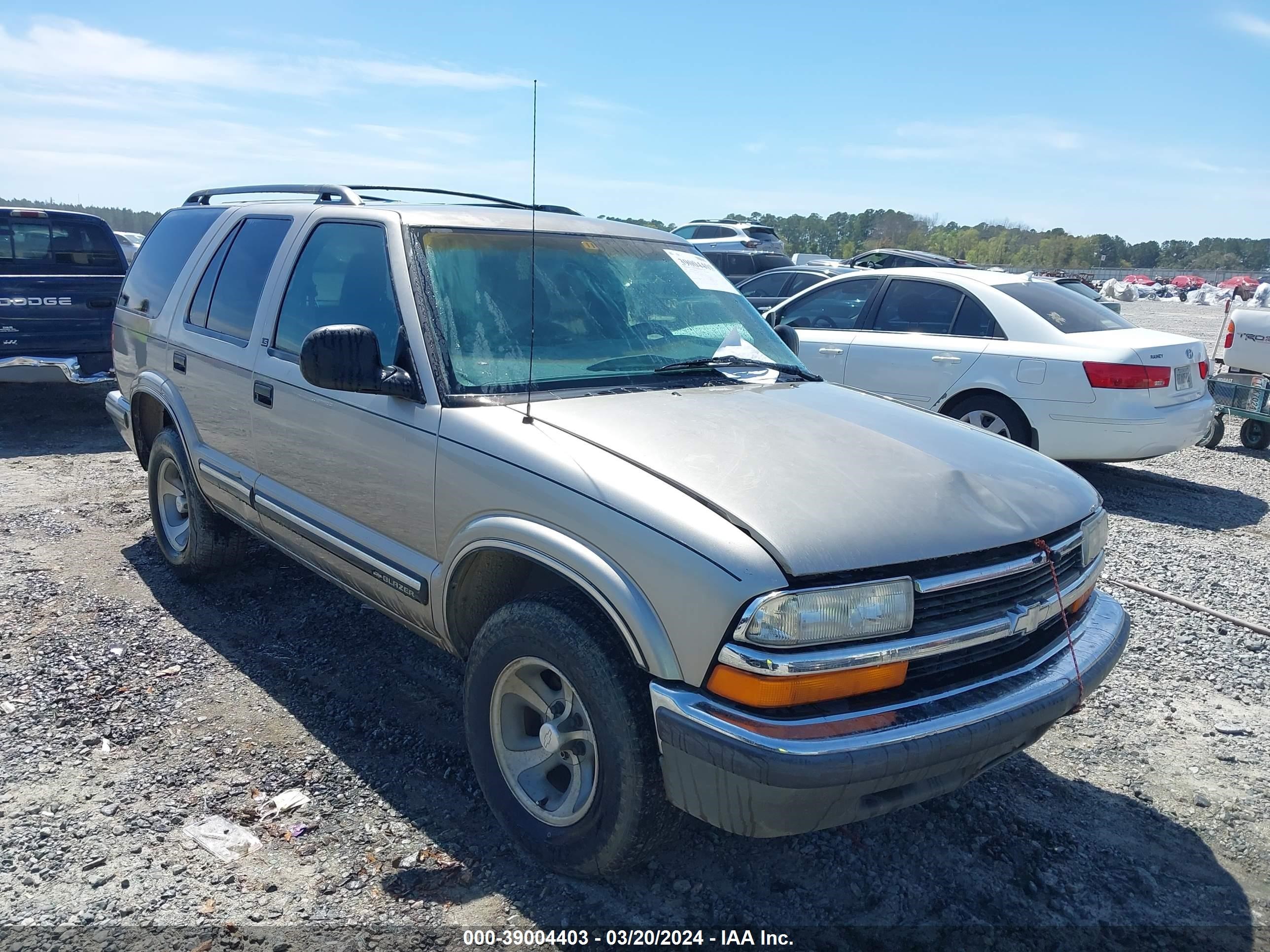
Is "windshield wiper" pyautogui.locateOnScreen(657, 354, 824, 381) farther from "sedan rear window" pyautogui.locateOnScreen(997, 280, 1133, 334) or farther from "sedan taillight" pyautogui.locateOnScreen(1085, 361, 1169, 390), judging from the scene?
"sedan rear window" pyautogui.locateOnScreen(997, 280, 1133, 334)

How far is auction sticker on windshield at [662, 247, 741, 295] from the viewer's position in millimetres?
4020

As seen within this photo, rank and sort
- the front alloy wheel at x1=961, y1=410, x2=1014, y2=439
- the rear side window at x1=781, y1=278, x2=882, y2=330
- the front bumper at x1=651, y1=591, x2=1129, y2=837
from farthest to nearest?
1. the rear side window at x1=781, y1=278, x2=882, y2=330
2. the front alloy wheel at x1=961, y1=410, x2=1014, y2=439
3. the front bumper at x1=651, y1=591, x2=1129, y2=837

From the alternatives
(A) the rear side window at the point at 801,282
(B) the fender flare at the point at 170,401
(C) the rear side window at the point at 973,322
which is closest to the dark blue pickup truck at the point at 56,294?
(B) the fender flare at the point at 170,401

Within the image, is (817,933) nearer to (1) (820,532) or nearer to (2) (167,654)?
(1) (820,532)

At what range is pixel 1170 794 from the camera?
3.29m

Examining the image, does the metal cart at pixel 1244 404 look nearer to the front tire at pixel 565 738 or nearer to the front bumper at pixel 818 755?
the front bumper at pixel 818 755

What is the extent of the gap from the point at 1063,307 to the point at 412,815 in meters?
6.40

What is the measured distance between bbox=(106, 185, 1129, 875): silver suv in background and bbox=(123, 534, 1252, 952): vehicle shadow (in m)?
Answer: 0.20

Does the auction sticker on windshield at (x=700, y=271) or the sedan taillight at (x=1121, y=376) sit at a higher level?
the auction sticker on windshield at (x=700, y=271)

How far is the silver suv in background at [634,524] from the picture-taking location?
2.21m

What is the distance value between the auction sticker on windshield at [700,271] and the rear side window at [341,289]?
1.29 meters

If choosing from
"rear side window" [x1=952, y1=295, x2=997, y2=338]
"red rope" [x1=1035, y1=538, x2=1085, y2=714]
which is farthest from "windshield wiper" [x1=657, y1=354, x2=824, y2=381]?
"rear side window" [x1=952, y1=295, x2=997, y2=338]

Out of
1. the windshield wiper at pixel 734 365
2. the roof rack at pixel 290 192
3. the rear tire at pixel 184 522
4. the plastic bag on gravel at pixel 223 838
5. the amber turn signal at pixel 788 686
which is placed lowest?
the plastic bag on gravel at pixel 223 838

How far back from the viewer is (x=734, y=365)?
359 centimetres
